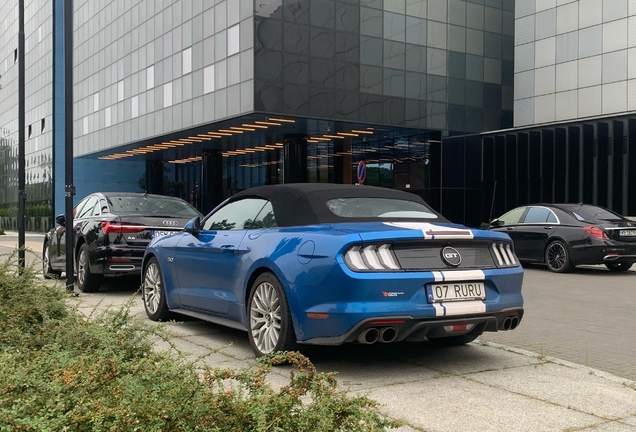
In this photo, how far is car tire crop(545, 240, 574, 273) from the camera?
15.5 meters

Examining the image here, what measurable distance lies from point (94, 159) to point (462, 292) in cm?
5262

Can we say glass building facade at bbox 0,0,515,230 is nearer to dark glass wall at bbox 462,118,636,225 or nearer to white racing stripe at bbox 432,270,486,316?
dark glass wall at bbox 462,118,636,225

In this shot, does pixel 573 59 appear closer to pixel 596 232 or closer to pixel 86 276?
pixel 596 232

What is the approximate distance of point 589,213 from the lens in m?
15.9

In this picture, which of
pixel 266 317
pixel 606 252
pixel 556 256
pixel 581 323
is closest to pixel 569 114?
pixel 556 256

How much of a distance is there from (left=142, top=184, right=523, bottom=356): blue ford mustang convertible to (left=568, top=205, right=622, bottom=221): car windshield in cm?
1000

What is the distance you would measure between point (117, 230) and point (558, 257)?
9.52m

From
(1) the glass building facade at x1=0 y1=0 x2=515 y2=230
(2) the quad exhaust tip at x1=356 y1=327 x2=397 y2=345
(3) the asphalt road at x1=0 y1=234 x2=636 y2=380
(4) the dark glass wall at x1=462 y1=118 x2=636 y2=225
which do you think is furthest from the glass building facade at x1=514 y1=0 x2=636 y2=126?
(2) the quad exhaust tip at x1=356 y1=327 x2=397 y2=345

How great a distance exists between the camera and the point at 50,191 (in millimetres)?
56812

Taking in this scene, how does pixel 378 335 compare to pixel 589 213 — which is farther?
pixel 589 213

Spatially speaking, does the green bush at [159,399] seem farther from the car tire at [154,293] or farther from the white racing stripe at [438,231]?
the car tire at [154,293]

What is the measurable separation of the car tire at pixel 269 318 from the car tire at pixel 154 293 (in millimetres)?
2072

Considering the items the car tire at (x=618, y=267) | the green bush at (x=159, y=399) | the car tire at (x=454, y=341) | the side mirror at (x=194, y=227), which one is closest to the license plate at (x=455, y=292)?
the car tire at (x=454, y=341)

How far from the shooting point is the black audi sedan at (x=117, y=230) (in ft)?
34.9
